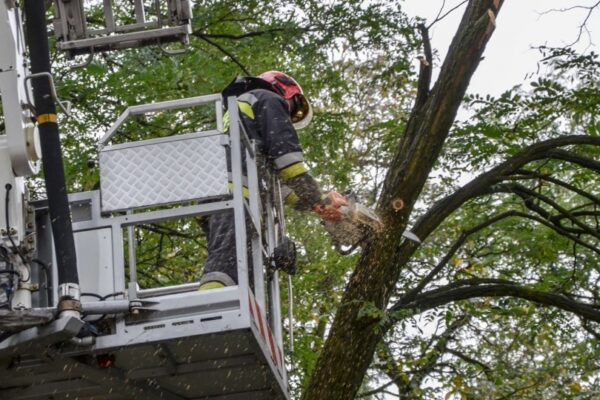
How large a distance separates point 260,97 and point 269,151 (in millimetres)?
370

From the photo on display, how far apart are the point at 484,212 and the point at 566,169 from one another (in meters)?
1.47

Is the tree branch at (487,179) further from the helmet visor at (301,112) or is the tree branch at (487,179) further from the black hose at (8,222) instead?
the black hose at (8,222)

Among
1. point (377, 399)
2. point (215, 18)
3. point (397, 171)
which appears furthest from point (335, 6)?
point (377, 399)

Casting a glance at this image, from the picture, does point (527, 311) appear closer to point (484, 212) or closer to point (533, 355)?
point (484, 212)

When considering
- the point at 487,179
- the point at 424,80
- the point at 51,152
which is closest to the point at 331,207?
the point at 51,152

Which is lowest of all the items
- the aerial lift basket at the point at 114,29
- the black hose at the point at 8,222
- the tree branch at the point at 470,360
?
the tree branch at the point at 470,360

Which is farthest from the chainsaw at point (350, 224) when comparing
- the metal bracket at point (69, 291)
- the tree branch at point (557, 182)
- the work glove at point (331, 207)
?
the metal bracket at point (69, 291)

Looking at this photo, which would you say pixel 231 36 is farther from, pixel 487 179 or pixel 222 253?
pixel 222 253

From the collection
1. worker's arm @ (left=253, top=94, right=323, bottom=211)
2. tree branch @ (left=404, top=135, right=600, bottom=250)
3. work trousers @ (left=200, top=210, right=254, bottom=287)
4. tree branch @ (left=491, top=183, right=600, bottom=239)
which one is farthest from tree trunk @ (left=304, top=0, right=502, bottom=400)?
work trousers @ (left=200, top=210, right=254, bottom=287)

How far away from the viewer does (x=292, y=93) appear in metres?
8.14

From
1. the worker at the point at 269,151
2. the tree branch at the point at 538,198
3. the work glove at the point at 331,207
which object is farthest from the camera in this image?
the tree branch at the point at 538,198

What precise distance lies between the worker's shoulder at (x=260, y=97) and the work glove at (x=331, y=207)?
827mm

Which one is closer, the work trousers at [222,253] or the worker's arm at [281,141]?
the work trousers at [222,253]

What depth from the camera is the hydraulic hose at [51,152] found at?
636 centimetres
